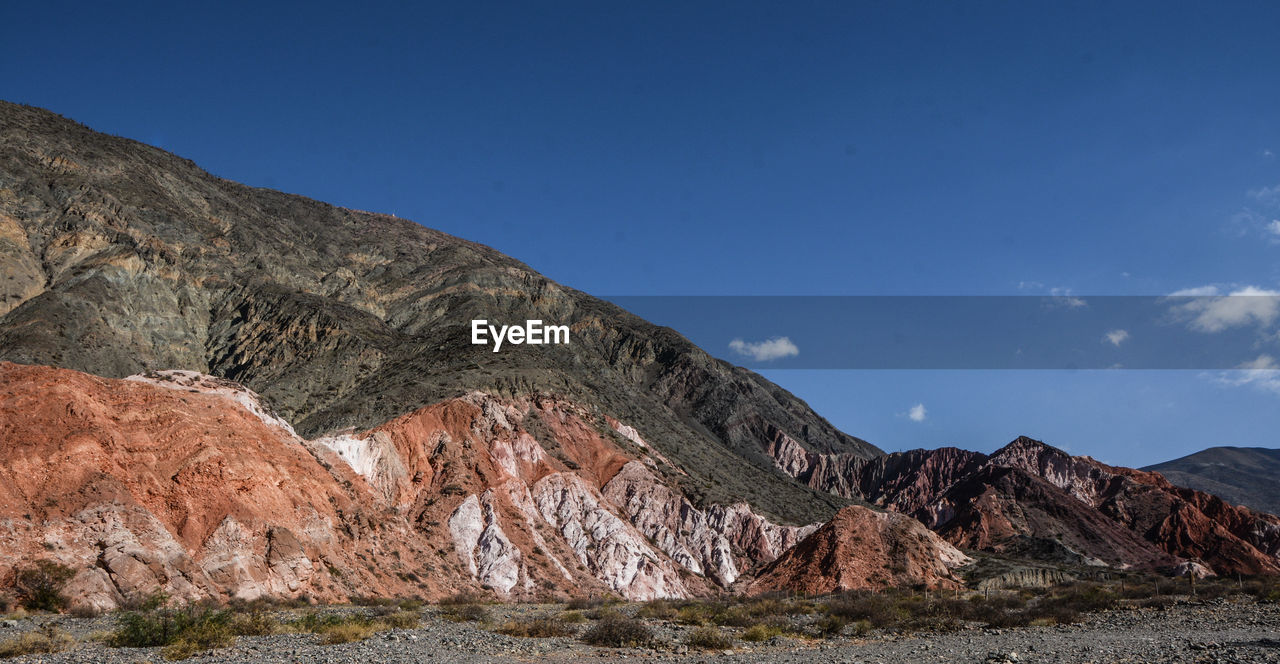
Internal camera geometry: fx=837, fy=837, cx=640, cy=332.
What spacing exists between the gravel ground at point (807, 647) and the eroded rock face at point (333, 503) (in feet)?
30.7

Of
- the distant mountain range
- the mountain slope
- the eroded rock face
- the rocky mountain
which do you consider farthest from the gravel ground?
the rocky mountain

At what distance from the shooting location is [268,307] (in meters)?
87.0

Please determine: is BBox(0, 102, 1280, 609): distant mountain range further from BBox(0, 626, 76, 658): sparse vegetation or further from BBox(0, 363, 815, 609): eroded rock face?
BBox(0, 626, 76, 658): sparse vegetation

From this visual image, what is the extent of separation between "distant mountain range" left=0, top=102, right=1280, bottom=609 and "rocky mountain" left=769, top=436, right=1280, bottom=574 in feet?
1.42

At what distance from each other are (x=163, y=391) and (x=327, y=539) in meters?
12.6

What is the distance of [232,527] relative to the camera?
39.7 m

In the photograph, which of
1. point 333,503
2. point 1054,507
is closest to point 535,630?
point 333,503

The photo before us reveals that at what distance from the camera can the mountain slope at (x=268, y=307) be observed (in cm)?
7075

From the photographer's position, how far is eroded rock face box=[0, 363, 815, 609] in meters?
35.1

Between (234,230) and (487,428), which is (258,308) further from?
(487,428)

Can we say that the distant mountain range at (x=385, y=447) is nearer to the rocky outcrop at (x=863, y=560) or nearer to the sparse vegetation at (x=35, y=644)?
the rocky outcrop at (x=863, y=560)

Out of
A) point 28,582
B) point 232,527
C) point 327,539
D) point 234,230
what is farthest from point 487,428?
point 234,230

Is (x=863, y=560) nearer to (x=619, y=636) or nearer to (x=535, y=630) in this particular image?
(x=535, y=630)

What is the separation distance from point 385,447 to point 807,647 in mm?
44194
